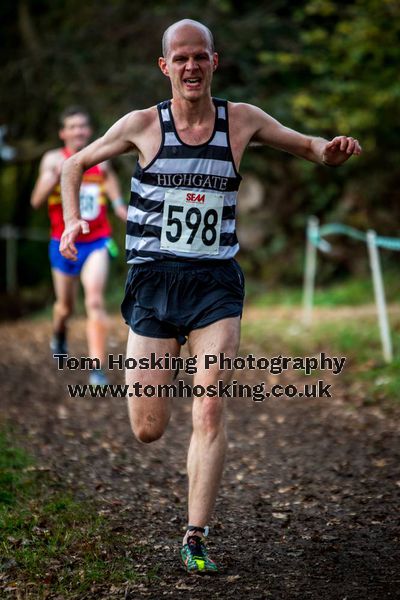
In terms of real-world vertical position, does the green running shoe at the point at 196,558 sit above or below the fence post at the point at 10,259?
below

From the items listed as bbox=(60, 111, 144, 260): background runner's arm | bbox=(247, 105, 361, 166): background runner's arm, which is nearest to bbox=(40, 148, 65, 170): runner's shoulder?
bbox=(60, 111, 144, 260): background runner's arm

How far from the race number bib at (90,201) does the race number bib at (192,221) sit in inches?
170

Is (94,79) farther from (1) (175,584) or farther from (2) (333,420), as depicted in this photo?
(1) (175,584)

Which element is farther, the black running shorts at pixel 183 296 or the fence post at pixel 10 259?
the fence post at pixel 10 259

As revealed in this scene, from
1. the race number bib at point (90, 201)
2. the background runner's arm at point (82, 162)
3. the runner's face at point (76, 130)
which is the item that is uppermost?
the runner's face at point (76, 130)

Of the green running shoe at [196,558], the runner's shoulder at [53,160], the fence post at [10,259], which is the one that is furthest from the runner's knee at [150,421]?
the fence post at [10,259]

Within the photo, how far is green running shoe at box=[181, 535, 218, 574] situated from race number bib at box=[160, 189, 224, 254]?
1239mm

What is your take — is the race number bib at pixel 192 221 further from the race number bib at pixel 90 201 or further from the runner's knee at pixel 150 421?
the race number bib at pixel 90 201

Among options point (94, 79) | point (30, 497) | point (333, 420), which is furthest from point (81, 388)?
point (94, 79)

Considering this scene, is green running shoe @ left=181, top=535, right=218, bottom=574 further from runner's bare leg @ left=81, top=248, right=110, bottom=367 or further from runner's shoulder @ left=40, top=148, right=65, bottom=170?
runner's shoulder @ left=40, top=148, right=65, bottom=170

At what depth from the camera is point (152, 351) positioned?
415 cm

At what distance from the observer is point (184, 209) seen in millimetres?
4156

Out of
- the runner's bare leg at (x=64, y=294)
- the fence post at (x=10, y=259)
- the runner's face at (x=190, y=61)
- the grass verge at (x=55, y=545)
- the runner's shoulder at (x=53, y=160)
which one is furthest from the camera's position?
the fence post at (x=10, y=259)

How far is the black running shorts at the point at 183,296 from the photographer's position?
4152mm
